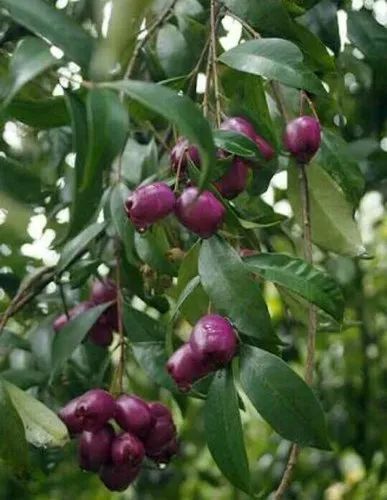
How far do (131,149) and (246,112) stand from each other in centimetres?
29

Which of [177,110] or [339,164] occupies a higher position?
[177,110]

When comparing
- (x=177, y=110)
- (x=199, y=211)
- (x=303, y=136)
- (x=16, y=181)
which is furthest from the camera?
(x=16, y=181)

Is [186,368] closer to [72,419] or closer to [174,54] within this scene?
[72,419]

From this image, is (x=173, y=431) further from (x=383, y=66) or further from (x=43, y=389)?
(x=383, y=66)

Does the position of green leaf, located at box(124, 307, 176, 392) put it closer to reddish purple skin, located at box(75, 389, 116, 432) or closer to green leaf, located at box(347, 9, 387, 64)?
reddish purple skin, located at box(75, 389, 116, 432)

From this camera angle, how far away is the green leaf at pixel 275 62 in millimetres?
773

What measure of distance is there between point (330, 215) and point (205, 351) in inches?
9.5

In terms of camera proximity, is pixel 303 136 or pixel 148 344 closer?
pixel 303 136

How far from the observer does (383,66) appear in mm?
1083

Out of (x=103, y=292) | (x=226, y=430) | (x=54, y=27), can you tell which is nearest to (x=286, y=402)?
(x=226, y=430)

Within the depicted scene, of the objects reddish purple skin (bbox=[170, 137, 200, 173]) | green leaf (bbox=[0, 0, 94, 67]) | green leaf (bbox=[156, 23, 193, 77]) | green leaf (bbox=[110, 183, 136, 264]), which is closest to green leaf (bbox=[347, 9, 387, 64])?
green leaf (bbox=[156, 23, 193, 77])

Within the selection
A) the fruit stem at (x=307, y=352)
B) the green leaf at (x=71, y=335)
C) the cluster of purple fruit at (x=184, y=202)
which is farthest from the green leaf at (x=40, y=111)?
the green leaf at (x=71, y=335)

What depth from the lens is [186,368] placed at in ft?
2.50

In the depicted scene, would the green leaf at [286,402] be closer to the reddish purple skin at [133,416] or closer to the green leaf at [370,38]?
the reddish purple skin at [133,416]
